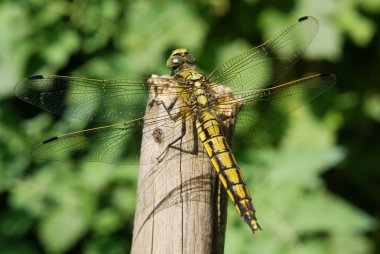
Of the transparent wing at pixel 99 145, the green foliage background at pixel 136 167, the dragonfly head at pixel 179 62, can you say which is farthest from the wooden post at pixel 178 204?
the green foliage background at pixel 136 167

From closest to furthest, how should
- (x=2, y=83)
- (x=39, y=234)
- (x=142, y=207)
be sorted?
(x=142, y=207)
(x=39, y=234)
(x=2, y=83)

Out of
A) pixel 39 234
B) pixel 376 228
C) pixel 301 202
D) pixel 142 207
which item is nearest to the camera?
pixel 142 207

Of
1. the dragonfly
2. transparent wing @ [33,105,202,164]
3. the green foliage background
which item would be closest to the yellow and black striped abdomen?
the dragonfly

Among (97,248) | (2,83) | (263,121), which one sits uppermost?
(2,83)

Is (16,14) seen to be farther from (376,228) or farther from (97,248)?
(376,228)

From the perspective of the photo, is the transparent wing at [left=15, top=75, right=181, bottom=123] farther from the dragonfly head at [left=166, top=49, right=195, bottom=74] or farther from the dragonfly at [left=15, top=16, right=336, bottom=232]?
the dragonfly head at [left=166, top=49, right=195, bottom=74]

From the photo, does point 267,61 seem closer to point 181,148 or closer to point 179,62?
point 179,62

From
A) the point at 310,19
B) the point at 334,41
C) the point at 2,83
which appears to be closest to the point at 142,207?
the point at 310,19

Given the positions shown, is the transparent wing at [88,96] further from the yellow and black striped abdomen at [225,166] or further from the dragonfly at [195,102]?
the yellow and black striped abdomen at [225,166]

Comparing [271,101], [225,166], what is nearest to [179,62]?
[271,101]
